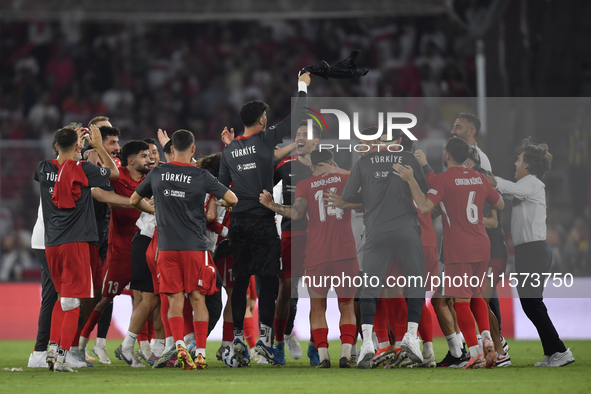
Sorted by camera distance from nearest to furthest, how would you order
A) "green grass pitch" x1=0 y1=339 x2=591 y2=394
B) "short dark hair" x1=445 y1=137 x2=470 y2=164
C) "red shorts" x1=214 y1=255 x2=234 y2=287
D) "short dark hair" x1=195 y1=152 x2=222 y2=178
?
"green grass pitch" x1=0 y1=339 x2=591 y2=394, "short dark hair" x1=445 y1=137 x2=470 y2=164, "red shorts" x1=214 y1=255 x2=234 y2=287, "short dark hair" x1=195 y1=152 x2=222 y2=178

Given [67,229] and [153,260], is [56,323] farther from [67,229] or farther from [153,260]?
[153,260]

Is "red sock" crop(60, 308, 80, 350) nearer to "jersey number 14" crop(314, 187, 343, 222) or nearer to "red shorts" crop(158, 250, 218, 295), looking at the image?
"red shorts" crop(158, 250, 218, 295)

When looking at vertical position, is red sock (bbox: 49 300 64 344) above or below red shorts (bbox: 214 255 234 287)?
below

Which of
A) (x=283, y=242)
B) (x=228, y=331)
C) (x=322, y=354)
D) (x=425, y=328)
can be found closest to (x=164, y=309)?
(x=228, y=331)

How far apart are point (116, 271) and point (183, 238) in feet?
4.77

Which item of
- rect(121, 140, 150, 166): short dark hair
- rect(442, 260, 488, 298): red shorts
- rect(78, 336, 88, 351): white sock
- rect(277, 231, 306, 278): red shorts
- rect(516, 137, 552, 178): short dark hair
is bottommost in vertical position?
rect(78, 336, 88, 351): white sock

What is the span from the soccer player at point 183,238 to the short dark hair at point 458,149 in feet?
7.23

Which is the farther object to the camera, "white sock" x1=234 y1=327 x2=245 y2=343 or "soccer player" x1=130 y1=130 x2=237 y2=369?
"white sock" x1=234 y1=327 x2=245 y2=343

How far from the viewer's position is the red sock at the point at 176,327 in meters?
7.00

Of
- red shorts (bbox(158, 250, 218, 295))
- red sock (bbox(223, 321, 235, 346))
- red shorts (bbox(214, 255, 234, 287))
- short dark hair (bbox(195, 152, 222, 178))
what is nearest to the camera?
red shorts (bbox(158, 250, 218, 295))

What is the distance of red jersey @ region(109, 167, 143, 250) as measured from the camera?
27.0 ft

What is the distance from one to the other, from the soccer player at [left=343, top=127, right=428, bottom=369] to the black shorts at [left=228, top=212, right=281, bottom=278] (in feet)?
2.83

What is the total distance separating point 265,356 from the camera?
24.7 feet

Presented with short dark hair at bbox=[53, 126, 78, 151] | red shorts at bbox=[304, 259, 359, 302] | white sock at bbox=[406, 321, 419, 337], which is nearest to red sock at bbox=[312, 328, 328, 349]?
red shorts at bbox=[304, 259, 359, 302]
